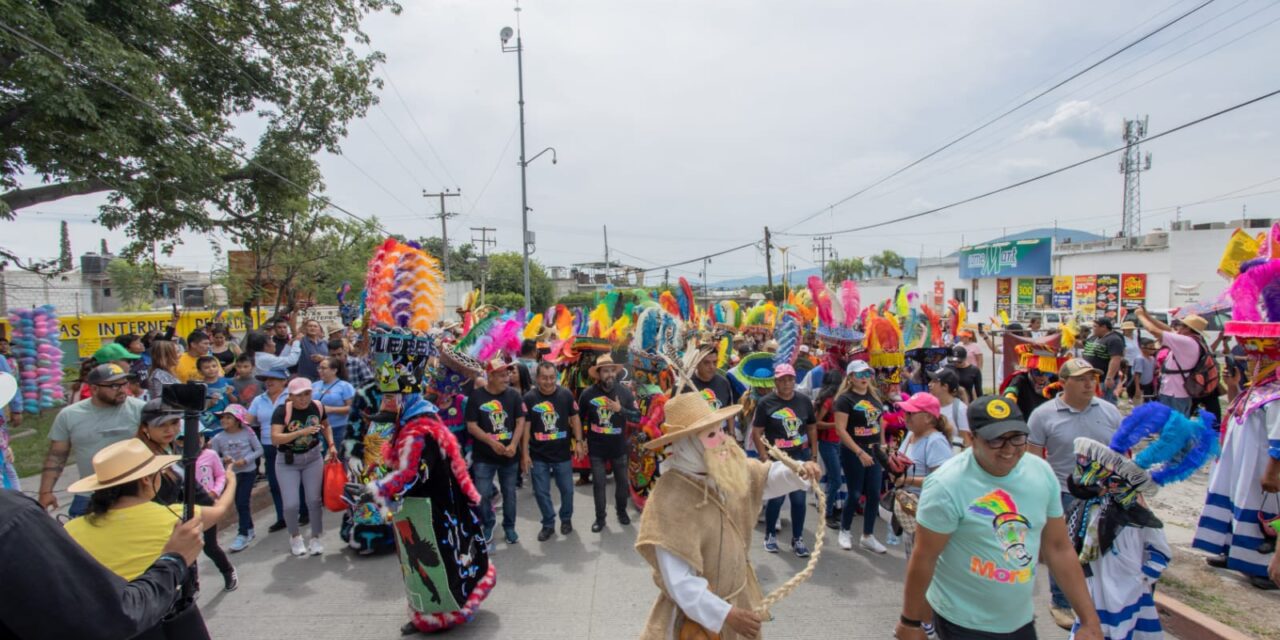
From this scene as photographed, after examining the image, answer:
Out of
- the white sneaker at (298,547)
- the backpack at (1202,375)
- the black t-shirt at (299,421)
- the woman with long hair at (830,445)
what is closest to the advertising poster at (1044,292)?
the backpack at (1202,375)

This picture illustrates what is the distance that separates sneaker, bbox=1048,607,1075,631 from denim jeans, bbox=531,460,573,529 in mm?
3829

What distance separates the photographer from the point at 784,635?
3893 mm

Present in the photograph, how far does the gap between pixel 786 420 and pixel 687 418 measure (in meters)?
2.90

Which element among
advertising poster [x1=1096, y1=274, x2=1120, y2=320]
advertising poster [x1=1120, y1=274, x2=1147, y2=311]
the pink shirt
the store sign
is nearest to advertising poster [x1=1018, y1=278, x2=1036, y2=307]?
the store sign

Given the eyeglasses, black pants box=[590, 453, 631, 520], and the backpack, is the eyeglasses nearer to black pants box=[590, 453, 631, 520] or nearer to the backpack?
black pants box=[590, 453, 631, 520]

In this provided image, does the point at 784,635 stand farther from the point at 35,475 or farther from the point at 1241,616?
the point at 35,475

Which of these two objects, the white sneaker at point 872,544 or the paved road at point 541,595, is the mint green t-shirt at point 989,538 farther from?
the white sneaker at point 872,544

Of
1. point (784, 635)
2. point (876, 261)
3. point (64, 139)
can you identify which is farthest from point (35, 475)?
point (876, 261)

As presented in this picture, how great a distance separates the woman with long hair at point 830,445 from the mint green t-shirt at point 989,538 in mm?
2774

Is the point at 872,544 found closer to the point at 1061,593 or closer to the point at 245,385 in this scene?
the point at 1061,593

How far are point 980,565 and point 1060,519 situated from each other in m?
0.46

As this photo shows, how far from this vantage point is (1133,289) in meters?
A: 30.1

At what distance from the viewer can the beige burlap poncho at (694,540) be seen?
7.93ft

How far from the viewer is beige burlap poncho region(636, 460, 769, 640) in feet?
7.93
